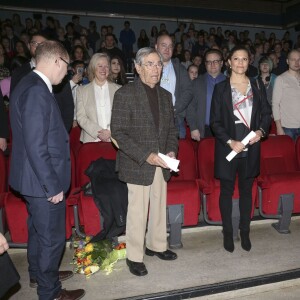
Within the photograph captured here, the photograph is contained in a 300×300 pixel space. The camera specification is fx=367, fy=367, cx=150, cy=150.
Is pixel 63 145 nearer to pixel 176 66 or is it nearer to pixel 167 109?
pixel 167 109

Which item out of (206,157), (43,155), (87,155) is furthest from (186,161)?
(43,155)

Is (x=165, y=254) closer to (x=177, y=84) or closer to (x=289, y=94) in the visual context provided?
(x=177, y=84)

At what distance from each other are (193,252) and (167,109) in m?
1.09

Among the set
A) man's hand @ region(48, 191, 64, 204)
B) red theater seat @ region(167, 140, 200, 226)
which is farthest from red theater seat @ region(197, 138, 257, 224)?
man's hand @ region(48, 191, 64, 204)

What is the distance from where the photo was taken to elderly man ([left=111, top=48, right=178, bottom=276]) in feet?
7.31

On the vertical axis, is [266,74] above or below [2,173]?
above

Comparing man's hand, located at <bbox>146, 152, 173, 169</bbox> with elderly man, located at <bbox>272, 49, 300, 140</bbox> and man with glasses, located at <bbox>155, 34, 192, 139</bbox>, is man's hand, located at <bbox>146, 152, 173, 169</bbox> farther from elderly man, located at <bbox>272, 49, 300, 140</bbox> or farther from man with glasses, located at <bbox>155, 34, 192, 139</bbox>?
elderly man, located at <bbox>272, 49, 300, 140</bbox>

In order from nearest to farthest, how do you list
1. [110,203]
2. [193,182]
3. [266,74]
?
[110,203], [193,182], [266,74]

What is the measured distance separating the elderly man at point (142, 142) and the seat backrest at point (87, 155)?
0.61 meters

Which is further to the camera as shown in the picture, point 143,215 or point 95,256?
point 95,256

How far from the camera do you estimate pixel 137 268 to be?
239cm

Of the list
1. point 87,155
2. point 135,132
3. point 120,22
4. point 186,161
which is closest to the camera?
point 135,132

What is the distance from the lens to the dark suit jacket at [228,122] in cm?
253

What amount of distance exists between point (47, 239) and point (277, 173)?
198 cm
